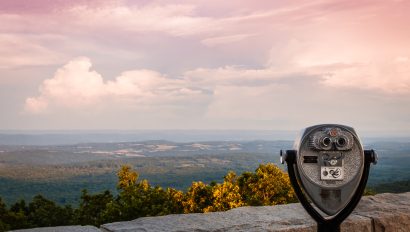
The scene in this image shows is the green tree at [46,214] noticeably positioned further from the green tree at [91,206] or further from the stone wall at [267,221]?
the stone wall at [267,221]

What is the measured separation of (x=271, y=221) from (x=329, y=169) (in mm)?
648

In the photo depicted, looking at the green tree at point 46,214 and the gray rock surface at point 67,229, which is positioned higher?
the gray rock surface at point 67,229

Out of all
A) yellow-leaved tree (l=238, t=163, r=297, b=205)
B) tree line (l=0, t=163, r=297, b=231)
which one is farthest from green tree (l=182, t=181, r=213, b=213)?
yellow-leaved tree (l=238, t=163, r=297, b=205)

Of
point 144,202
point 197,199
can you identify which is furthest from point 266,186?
point 144,202

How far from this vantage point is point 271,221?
3.46 metres

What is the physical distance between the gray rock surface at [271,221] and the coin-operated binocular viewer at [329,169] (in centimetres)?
36

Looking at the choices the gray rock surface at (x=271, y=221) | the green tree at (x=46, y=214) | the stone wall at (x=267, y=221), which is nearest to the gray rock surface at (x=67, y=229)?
the stone wall at (x=267, y=221)

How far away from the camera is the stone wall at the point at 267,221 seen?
10.7 feet

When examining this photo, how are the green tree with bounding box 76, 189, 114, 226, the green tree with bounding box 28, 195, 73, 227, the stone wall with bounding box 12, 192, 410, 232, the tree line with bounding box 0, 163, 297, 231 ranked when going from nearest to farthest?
the stone wall with bounding box 12, 192, 410, 232
the tree line with bounding box 0, 163, 297, 231
the green tree with bounding box 76, 189, 114, 226
the green tree with bounding box 28, 195, 73, 227

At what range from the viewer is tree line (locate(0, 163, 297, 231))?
2092 centimetres

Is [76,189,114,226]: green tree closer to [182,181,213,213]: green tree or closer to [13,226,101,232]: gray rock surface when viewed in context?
[182,181,213,213]: green tree

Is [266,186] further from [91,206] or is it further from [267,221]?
[267,221]

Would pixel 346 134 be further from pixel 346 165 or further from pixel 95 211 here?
pixel 95 211

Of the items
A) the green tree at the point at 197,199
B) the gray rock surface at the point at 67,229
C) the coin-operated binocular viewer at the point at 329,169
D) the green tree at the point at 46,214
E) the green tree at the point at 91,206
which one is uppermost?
the coin-operated binocular viewer at the point at 329,169
